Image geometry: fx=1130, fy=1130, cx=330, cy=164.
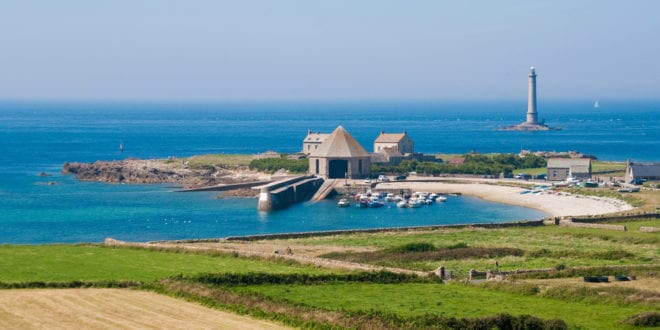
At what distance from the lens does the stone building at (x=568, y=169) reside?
83.6m

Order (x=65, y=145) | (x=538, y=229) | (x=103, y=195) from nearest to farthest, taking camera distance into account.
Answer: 1. (x=538, y=229)
2. (x=103, y=195)
3. (x=65, y=145)

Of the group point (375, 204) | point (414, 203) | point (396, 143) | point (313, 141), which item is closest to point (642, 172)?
point (414, 203)

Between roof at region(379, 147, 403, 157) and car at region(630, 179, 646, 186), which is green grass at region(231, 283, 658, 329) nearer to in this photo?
car at region(630, 179, 646, 186)

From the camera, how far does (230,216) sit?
67625mm

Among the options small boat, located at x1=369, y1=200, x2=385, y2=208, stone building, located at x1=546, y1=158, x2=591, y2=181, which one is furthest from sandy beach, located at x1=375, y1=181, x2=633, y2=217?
small boat, located at x1=369, y1=200, x2=385, y2=208

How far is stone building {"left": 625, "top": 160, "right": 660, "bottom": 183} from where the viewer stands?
264ft

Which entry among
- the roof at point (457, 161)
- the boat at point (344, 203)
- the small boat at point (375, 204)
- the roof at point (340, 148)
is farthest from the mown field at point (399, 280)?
the roof at point (457, 161)

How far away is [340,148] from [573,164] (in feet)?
57.3

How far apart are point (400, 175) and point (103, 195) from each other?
2292 cm

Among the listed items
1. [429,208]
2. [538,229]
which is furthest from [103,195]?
[538,229]

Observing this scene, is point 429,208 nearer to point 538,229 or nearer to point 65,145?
point 538,229

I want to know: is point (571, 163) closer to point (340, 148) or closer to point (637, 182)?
point (637, 182)

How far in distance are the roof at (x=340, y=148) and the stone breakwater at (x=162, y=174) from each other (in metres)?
6.13

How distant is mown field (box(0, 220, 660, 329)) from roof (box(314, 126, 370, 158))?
33380mm
